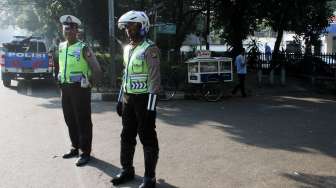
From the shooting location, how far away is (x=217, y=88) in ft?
45.9

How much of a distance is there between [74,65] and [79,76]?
173 mm

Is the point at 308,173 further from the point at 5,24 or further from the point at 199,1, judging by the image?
the point at 5,24

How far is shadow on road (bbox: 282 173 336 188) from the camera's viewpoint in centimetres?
575

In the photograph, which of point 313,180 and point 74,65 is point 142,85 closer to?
point 74,65

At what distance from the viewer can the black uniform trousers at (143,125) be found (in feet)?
17.8

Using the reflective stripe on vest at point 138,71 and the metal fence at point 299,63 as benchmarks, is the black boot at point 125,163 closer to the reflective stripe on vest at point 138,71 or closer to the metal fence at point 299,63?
the reflective stripe on vest at point 138,71

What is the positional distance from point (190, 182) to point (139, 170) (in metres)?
0.81

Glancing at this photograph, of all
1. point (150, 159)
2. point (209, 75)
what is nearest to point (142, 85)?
point (150, 159)

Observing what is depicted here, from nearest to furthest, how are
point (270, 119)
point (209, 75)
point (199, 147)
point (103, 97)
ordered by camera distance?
point (199, 147) < point (270, 119) < point (209, 75) < point (103, 97)

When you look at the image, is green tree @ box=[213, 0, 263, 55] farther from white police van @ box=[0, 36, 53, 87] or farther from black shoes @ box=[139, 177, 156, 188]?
black shoes @ box=[139, 177, 156, 188]

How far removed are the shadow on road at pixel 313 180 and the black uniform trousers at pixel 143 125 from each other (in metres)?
1.77

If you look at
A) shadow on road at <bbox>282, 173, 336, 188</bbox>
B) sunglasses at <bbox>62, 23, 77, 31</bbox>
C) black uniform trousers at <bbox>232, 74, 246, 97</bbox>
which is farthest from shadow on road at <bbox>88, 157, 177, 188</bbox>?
black uniform trousers at <bbox>232, 74, 246, 97</bbox>

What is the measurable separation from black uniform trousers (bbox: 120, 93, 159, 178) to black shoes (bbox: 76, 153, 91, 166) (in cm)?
124

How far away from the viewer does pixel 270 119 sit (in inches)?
423
